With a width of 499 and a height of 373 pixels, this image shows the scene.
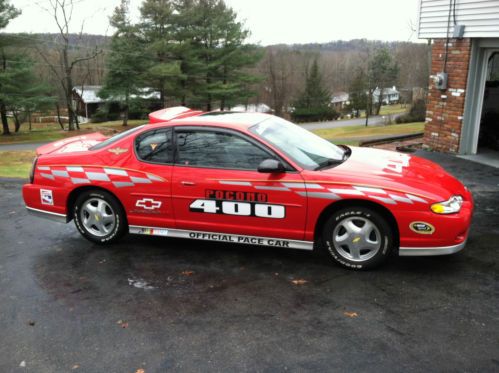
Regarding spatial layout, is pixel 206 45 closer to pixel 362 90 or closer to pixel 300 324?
pixel 362 90

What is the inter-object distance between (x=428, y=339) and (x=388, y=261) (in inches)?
56.8

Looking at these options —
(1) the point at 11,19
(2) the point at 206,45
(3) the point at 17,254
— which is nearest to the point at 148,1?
(2) the point at 206,45

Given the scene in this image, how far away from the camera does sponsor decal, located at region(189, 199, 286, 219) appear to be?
4.61 metres

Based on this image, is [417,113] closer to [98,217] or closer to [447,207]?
[447,207]

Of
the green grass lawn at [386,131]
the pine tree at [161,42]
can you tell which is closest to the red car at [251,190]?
the green grass lawn at [386,131]

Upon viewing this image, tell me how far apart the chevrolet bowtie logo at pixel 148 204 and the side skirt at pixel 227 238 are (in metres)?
0.25

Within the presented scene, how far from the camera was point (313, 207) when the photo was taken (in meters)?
4.50

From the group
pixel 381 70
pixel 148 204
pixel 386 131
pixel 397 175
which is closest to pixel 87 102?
pixel 381 70

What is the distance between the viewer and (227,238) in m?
4.86

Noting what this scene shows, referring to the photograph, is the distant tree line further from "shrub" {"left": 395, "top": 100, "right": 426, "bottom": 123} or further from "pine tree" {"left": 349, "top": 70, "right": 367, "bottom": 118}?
"pine tree" {"left": 349, "top": 70, "right": 367, "bottom": 118}

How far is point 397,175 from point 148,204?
264 centimetres

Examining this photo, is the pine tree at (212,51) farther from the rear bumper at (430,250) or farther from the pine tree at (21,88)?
the rear bumper at (430,250)

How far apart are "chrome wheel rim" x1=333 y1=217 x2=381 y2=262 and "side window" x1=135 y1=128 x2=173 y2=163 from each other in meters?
1.96

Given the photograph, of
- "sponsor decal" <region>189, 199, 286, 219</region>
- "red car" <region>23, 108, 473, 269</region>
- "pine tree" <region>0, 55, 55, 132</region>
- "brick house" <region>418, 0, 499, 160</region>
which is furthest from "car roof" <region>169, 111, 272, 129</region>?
"pine tree" <region>0, 55, 55, 132</region>
